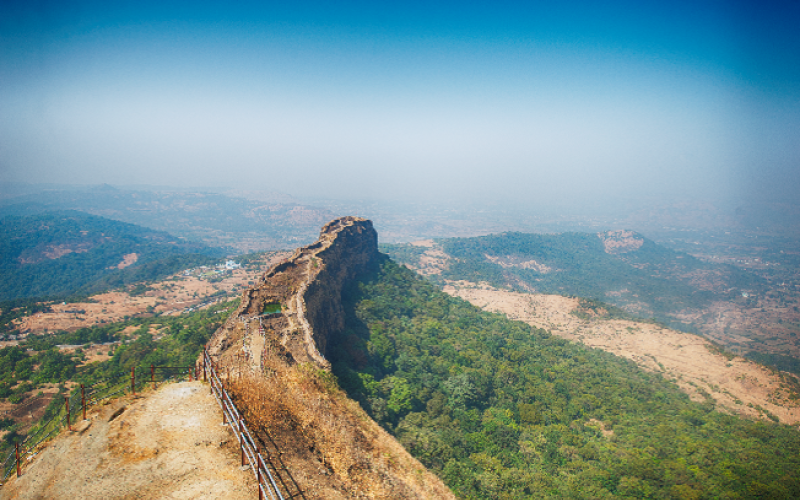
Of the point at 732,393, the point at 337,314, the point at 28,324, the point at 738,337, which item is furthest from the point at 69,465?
the point at 738,337

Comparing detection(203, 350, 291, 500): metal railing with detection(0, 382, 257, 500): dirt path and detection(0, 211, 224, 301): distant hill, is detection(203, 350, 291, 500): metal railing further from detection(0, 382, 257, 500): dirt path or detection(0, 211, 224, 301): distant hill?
detection(0, 211, 224, 301): distant hill

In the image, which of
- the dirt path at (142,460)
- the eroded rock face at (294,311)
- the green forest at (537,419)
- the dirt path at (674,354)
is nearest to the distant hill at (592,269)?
the dirt path at (674,354)

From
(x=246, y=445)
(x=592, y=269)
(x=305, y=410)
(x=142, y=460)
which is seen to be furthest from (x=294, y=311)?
(x=592, y=269)

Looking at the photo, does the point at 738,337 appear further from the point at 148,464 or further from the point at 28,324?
the point at 28,324

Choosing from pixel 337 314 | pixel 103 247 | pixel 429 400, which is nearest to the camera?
pixel 429 400

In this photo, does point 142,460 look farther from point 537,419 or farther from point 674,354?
point 674,354

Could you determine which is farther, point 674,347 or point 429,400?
point 674,347
